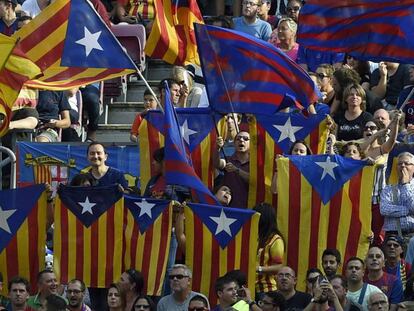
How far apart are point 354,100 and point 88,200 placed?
12.2 feet

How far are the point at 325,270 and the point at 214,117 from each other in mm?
2741

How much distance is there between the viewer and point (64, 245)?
23.5 metres

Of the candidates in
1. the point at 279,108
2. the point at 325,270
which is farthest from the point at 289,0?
the point at 325,270

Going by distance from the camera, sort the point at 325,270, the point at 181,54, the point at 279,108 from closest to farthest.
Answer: the point at 325,270
the point at 279,108
the point at 181,54

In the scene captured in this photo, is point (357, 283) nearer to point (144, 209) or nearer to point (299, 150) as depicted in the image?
point (299, 150)

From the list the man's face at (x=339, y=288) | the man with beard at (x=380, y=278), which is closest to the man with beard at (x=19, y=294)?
the man's face at (x=339, y=288)

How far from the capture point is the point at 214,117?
80.7 feet

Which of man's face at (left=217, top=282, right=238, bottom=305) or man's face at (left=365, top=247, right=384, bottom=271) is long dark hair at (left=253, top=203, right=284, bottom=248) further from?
man's face at (left=365, top=247, right=384, bottom=271)

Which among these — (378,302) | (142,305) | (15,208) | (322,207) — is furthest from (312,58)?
(378,302)

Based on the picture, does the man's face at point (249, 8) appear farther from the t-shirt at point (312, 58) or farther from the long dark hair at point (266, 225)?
the long dark hair at point (266, 225)

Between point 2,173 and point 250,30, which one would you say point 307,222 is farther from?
point 250,30

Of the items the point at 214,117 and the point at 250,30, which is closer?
the point at 214,117

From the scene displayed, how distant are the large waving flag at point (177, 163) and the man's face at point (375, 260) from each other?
1.82 meters

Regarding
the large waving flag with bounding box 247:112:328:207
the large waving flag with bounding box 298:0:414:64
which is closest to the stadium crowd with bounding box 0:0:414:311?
the large waving flag with bounding box 247:112:328:207
